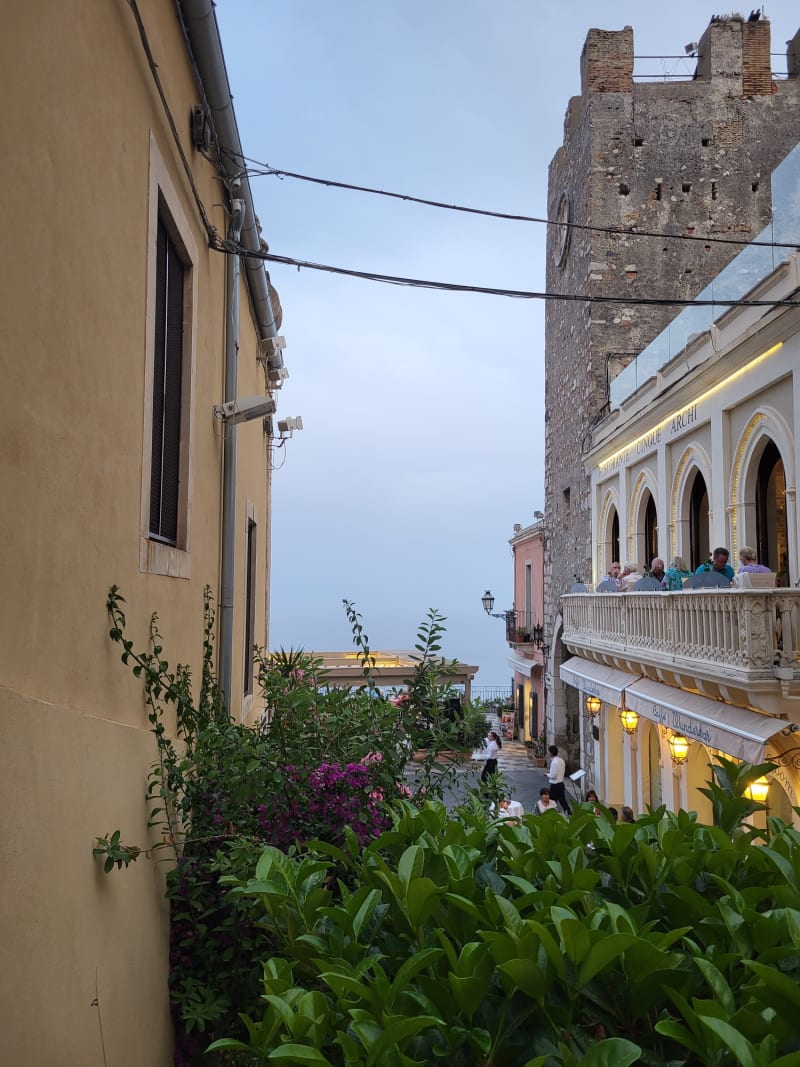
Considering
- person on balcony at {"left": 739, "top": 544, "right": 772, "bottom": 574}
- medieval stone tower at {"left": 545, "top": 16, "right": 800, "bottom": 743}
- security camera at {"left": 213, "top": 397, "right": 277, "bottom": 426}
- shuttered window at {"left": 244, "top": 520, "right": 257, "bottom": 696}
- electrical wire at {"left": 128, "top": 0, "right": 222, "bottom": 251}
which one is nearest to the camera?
electrical wire at {"left": 128, "top": 0, "right": 222, "bottom": 251}

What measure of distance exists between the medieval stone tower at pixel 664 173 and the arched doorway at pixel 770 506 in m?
8.10

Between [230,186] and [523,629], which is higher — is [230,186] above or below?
above

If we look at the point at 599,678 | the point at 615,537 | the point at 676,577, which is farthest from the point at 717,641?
the point at 615,537

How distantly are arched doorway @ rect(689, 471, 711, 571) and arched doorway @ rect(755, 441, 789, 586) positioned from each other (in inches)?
82.5

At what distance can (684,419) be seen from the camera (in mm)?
13086

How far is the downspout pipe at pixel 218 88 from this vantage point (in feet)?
15.7

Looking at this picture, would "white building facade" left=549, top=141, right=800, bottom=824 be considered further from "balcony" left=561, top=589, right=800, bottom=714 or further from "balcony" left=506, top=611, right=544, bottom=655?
"balcony" left=506, top=611, right=544, bottom=655

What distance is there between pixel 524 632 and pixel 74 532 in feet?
86.5

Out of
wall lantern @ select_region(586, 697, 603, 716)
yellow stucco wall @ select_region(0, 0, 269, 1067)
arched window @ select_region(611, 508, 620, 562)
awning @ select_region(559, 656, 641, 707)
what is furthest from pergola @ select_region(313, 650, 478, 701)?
yellow stucco wall @ select_region(0, 0, 269, 1067)

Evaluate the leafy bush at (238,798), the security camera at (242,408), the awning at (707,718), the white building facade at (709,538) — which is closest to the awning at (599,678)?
the white building facade at (709,538)

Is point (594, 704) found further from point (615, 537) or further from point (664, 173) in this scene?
point (664, 173)

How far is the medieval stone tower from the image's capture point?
63.3 feet

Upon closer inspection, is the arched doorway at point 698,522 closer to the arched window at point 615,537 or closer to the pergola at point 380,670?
the pergola at point 380,670

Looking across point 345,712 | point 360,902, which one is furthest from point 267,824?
point 360,902
